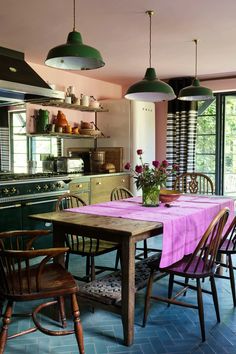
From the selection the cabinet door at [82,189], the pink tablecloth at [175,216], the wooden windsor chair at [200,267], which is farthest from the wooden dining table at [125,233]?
the cabinet door at [82,189]

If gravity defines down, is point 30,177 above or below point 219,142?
below

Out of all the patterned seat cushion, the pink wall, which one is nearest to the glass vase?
the patterned seat cushion

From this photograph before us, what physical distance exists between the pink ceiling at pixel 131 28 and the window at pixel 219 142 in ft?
3.23

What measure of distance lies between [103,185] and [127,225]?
294 centimetres

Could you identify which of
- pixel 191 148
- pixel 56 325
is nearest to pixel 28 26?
pixel 56 325

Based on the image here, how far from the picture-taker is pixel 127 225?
2396 millimetres

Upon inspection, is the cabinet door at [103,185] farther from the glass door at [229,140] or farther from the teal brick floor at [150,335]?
the teal brick floor at [150,335]

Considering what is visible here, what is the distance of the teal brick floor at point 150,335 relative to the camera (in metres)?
2.30

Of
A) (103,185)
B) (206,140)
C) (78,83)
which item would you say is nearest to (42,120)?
(78,83)

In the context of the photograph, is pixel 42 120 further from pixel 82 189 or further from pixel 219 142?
pixel 219 142

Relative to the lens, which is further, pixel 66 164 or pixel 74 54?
pixel 66 164

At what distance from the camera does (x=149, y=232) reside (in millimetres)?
2463

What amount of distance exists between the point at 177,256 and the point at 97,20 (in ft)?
7.27

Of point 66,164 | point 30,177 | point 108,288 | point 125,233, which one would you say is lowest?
point 108,288
